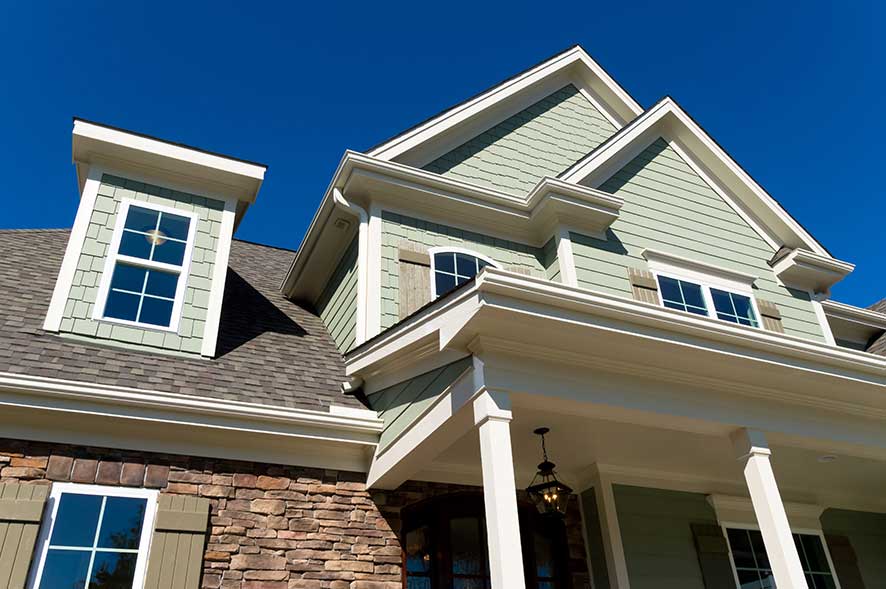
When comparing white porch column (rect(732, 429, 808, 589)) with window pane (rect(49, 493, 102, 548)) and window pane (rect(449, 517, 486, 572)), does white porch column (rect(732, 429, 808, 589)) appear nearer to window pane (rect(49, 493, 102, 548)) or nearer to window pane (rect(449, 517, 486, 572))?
window pane (rect(449, 517, 486, 572))

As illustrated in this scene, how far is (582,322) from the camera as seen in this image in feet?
14.7

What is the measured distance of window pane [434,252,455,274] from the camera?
750cm

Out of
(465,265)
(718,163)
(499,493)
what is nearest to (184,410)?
(499,493)

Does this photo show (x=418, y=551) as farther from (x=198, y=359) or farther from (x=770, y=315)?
(x=770, y=315)

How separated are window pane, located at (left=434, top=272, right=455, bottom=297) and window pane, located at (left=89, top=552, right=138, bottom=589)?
3.90 metres

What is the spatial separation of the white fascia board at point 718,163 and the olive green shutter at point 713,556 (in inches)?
185

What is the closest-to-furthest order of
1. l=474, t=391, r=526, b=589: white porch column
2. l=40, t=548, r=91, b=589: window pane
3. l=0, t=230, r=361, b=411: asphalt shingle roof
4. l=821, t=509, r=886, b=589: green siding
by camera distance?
l=474, t=391, r=526, b=589: white porch column < l=40, t=548, r=91, b=589: window pane < l=0, t=230, r=361, b=411: asphalt shingle roof < l=821, t=509, r=886, b=589: green siding

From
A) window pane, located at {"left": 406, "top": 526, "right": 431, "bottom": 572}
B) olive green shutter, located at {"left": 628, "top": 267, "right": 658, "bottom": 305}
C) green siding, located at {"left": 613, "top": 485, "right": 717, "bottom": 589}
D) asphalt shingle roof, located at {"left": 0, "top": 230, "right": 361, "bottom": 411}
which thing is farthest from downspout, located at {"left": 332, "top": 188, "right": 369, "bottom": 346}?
olive green shutter, located at {"left": 628, "top": 267, "right": 658, "bottom": 305}

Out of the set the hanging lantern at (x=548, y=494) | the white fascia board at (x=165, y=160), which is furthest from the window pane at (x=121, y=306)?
the hanging lantern at (x=548, y=494)

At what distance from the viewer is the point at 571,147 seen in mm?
9578

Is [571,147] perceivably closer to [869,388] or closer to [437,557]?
[869,388]

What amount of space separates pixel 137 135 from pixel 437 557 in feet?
17.2

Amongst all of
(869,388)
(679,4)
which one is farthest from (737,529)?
(679,4)

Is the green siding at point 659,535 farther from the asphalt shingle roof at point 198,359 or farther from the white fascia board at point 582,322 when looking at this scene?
the asphalt shingle roof at point 198,359
